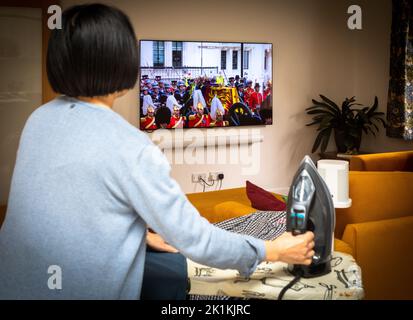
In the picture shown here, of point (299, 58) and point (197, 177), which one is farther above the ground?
point (299, 58)

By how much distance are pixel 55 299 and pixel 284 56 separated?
500cm

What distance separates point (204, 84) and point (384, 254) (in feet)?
10.2

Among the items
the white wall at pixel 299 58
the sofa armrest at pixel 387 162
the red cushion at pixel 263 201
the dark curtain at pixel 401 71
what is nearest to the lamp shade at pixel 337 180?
the red cushion at pixel 263 201

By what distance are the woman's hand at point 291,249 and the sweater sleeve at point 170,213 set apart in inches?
4.6

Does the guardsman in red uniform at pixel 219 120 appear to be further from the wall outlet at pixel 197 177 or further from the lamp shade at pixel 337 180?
the lamp shade at pixel 337 180

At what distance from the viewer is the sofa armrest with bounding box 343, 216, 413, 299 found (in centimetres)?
232

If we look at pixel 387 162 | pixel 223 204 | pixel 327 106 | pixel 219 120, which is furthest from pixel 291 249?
pixel 327 106

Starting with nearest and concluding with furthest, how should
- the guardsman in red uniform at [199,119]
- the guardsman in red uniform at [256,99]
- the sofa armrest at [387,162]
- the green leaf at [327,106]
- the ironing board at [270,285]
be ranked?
the ironing board at [270,285] → the sofa armrest at [387,162] → the guardsman in red uniform at [199,119] → the guardsman in red uniform at [256,99] → the green leaf at [327,106]

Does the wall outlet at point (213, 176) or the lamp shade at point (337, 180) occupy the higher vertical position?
the lamp shade at point (337, 180)

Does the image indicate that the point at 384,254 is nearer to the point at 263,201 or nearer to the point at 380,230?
the point at 380,230

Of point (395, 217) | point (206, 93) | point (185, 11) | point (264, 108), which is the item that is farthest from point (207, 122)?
point (395, 217)

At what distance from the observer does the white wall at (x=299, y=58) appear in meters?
5.23

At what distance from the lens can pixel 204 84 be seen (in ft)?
16.8

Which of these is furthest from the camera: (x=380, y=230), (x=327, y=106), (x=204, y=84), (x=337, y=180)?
(x=327, y=106)
